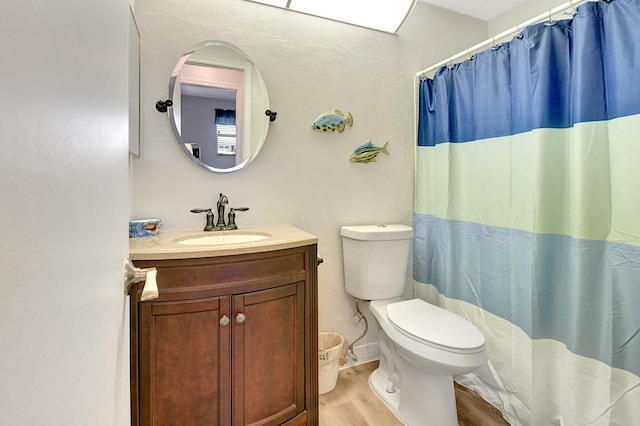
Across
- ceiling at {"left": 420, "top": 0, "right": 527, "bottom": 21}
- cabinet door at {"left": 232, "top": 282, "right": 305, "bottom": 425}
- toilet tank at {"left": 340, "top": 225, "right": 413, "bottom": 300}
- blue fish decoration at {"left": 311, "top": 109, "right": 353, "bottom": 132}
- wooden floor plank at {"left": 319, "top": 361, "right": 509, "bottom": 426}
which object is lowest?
wooden floor plank at {"left": 319, "top": 361, "right": 509, "bottom": 426}

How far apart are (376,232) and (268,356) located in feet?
2.94

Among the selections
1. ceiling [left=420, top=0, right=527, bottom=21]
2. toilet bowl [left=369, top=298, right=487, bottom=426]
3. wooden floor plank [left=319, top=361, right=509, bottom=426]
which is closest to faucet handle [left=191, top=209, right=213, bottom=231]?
toilet bowl [left=369, top=298, right=487, bottom=426]

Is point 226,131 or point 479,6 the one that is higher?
point 479,6

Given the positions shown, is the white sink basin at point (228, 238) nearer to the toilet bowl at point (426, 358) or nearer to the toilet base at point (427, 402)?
the toilet bowl at point (426, 358)

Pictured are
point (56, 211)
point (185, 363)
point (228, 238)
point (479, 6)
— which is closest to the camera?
point (56, 211)

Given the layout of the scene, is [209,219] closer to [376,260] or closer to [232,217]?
[232,217]

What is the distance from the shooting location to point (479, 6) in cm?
214

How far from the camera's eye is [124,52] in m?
A: 0.62

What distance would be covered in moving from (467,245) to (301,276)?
1067 mm

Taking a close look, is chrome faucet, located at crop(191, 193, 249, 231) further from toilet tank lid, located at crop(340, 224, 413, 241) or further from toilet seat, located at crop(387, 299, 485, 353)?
toilet seat, located at crop(387, 299, 485, 353)

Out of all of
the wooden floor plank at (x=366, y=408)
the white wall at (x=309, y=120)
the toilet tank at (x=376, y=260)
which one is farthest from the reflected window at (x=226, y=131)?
the wooden floor plank at (x=366, y=408)

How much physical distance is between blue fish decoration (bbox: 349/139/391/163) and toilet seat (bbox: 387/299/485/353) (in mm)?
925

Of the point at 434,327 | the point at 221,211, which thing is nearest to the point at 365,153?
the point at 221,211

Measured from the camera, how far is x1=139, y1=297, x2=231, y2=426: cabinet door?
3.63ft
